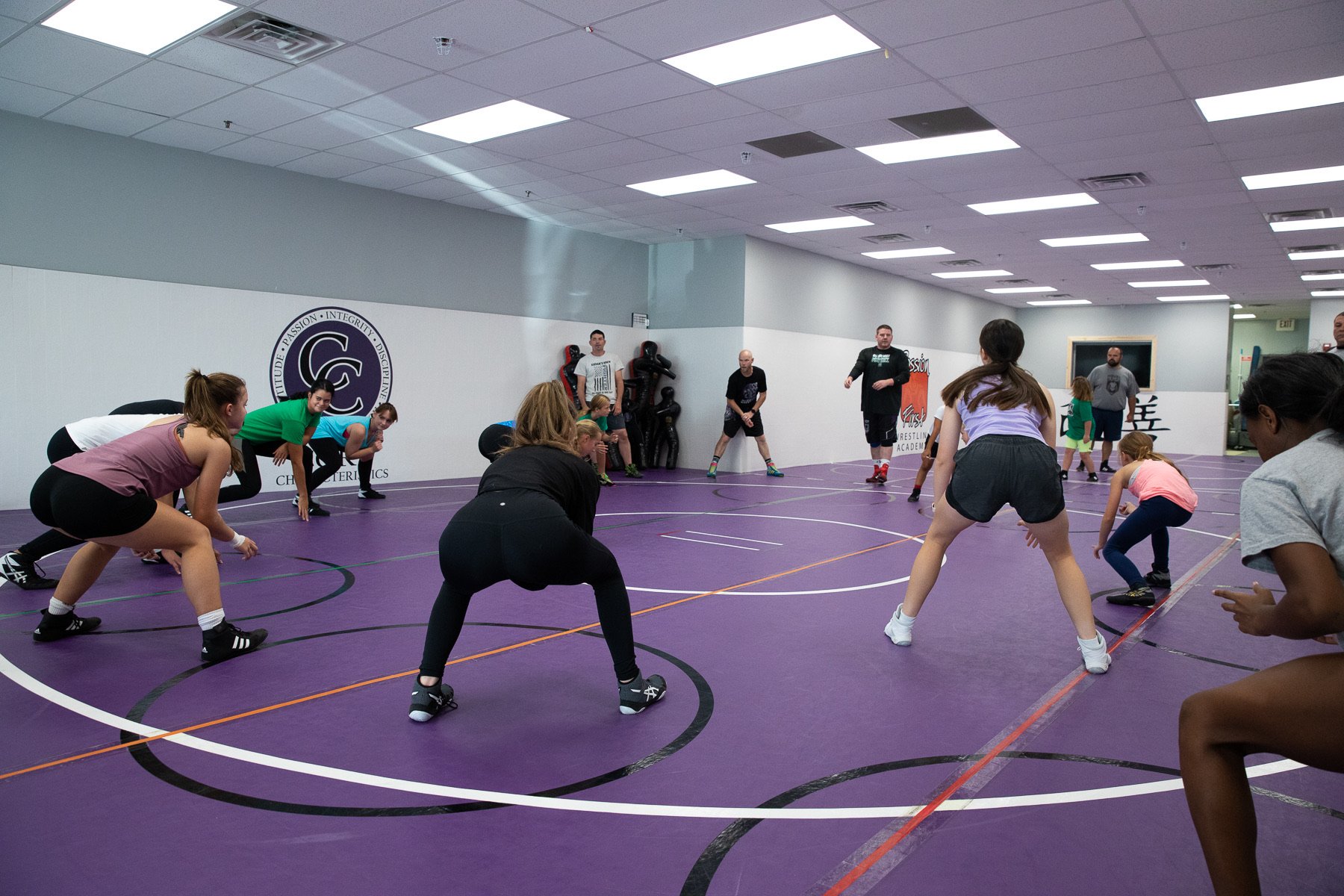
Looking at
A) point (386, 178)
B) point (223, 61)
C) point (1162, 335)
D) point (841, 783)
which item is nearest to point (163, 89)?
point (223, 61)

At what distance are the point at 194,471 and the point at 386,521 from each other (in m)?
3.38

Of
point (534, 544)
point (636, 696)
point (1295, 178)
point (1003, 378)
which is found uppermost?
point (1295, 178)

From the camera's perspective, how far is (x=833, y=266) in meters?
13.5

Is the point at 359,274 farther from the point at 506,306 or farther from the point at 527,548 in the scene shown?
the point at 527,548

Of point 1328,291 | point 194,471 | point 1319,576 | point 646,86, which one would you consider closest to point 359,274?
point 646,86

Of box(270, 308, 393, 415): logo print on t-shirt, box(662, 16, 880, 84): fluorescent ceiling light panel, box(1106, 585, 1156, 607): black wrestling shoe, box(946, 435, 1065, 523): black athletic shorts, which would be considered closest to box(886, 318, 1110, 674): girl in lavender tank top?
box(946, 435, 1065, 523): black athletic shorts

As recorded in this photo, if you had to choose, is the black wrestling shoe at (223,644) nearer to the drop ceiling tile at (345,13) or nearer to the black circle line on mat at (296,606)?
the black circle line on mat at (296,606)

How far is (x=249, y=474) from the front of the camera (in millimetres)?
5734

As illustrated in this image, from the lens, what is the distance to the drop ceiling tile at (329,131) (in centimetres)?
686

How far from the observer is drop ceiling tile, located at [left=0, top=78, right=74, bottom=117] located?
609 centimetres

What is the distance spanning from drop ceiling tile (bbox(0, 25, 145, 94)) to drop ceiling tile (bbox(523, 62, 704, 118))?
2.73 m

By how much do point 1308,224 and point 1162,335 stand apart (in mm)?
8546

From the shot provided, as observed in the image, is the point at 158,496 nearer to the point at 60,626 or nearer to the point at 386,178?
the point at 60,626

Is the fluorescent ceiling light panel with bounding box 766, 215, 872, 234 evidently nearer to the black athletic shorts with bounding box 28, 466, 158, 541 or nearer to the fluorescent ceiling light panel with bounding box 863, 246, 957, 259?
the fluorescent ceiling light panel with bounding box 863, 246, 957, 259
